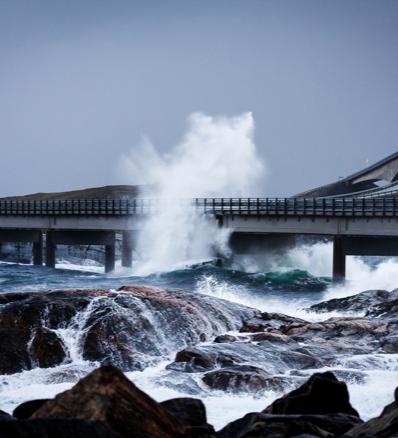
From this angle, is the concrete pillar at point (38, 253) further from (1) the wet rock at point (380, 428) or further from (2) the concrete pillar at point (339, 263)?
(1) the wet rock at point (380, 428)

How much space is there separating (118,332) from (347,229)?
36708mm

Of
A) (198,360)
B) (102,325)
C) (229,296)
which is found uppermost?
(102,325)

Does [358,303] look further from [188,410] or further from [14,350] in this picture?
[188,410]

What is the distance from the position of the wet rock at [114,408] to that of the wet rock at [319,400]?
156 inches

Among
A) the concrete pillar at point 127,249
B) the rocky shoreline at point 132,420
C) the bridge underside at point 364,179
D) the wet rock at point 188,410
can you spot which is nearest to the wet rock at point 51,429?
the rocky shoreline at point 132,420

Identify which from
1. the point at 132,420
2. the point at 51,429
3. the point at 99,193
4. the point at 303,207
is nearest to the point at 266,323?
the point at 132,420

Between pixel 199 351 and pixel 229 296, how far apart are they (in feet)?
84.3

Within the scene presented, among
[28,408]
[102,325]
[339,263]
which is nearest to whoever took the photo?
[28,408]

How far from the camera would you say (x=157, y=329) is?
26766 millimetres

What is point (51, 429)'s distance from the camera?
1028 centimetres

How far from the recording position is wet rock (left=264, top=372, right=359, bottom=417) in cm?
1561

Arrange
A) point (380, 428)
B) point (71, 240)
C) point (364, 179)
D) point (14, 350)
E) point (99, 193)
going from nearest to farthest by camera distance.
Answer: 1. point (380, 428)
2. point (14, 350)
3. point (71, 240)
4. point (364, 179)
5. point (99, 193)

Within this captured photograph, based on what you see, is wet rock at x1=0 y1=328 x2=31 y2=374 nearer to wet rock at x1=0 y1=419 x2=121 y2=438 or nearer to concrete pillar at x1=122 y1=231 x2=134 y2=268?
wet rock at x1=0 y1=419 x2=121 y2=438

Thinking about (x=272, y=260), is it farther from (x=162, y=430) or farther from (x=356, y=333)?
(x=162, y=430)
